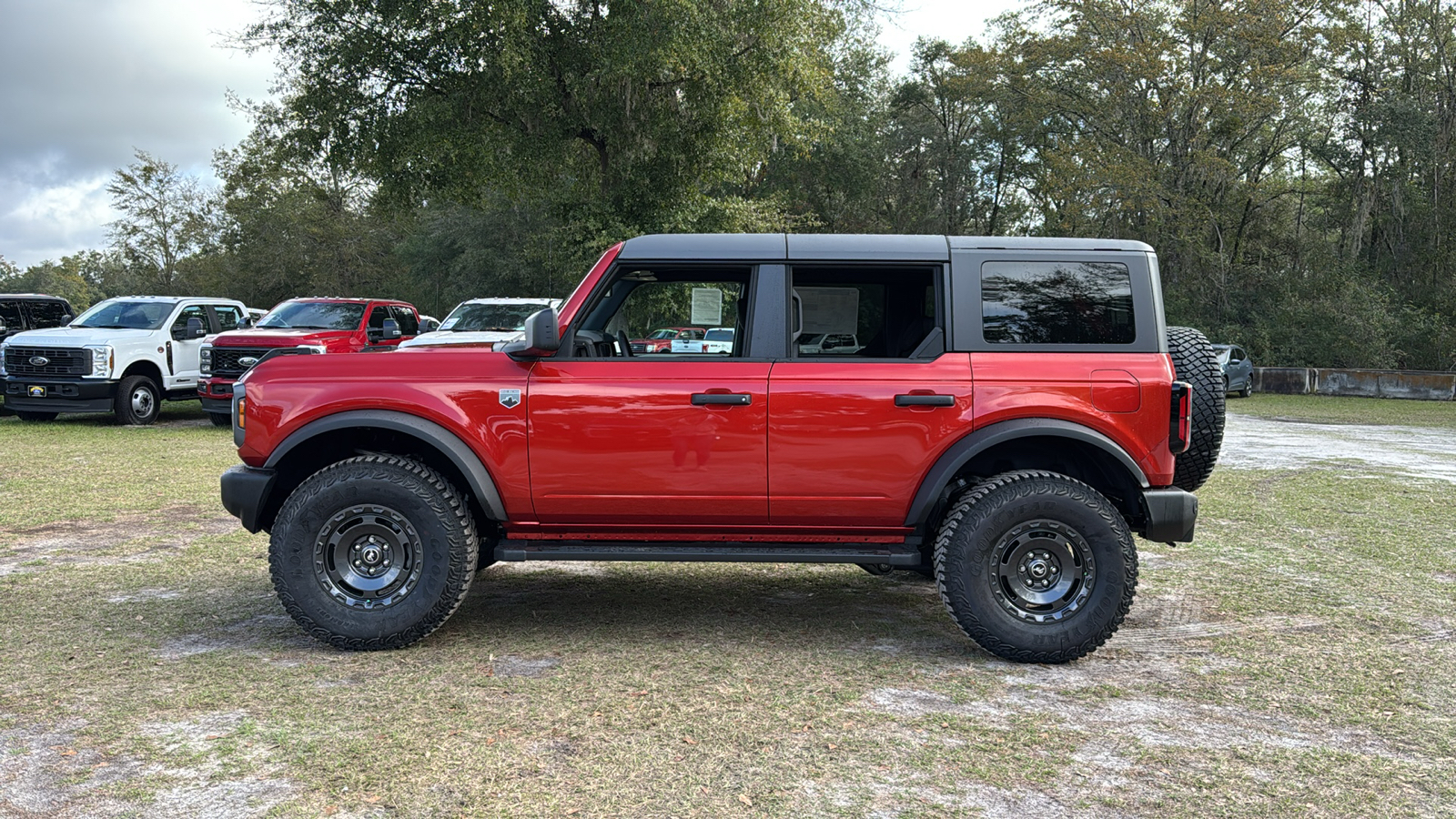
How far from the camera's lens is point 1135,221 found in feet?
111

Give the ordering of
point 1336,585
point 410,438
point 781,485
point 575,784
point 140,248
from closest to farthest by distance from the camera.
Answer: point 575,784, point 781,485, point 410,438, point 1336,585, point 140,248

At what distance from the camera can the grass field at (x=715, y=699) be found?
349 centimetres

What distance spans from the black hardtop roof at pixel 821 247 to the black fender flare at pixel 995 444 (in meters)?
0.87

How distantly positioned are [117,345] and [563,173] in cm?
1049

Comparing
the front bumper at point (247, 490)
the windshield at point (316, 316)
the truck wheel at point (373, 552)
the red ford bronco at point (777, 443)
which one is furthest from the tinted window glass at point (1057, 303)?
the windshield at point (316, 316)

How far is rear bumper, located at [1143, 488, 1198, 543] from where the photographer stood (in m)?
4.96

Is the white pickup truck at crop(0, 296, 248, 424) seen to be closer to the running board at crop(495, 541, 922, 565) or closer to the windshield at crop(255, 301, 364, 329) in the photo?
the windshield at crop(255, 301, 364, 329)

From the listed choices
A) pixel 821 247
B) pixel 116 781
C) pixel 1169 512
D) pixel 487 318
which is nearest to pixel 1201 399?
pixel 1169 512

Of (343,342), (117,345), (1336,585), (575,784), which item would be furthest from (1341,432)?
(117,345)

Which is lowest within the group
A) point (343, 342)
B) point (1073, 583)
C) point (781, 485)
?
point (1073, 583)

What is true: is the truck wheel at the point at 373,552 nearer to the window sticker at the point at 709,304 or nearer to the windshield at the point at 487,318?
the window sticker at the point at 709,304

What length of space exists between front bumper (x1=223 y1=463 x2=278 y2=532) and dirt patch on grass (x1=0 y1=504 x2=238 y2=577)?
2.23 meters

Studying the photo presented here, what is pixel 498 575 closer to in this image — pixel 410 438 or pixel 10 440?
pixel 410 438

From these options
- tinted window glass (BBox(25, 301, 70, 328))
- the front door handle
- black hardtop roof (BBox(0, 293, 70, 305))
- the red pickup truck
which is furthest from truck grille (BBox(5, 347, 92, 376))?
the front door handle
